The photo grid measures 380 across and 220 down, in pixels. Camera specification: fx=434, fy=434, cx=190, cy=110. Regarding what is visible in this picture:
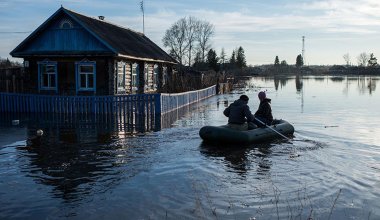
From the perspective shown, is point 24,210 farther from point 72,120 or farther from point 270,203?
point 72,120

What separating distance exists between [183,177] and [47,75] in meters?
20.3

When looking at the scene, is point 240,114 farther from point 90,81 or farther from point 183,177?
point 90,81

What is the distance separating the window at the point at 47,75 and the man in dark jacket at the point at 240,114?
16.5m

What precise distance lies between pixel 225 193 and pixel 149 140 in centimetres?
650

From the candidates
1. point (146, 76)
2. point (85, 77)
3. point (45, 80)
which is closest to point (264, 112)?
point (85, 77)

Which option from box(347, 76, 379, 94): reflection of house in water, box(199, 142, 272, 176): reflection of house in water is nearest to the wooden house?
box(199, 142, 272, 176): reflection of house in water

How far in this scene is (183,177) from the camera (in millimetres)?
9797

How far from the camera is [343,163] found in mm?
11445

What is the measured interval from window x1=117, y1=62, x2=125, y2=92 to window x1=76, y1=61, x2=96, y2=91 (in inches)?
67.7

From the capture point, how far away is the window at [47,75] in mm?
27266

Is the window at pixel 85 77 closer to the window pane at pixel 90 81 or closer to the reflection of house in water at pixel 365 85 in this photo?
the window pane at pixel 90 81

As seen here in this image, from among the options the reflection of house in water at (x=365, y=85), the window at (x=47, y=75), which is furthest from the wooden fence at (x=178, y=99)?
the reflection of house in water at (x=365, y=85)

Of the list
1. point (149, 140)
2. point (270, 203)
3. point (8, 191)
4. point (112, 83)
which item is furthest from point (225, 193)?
point (112, 83)

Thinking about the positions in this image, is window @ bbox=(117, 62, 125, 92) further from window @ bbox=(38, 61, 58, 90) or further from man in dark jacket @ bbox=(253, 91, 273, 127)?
man in dark jacket @ bbox=(253, 91, 273, 127)
